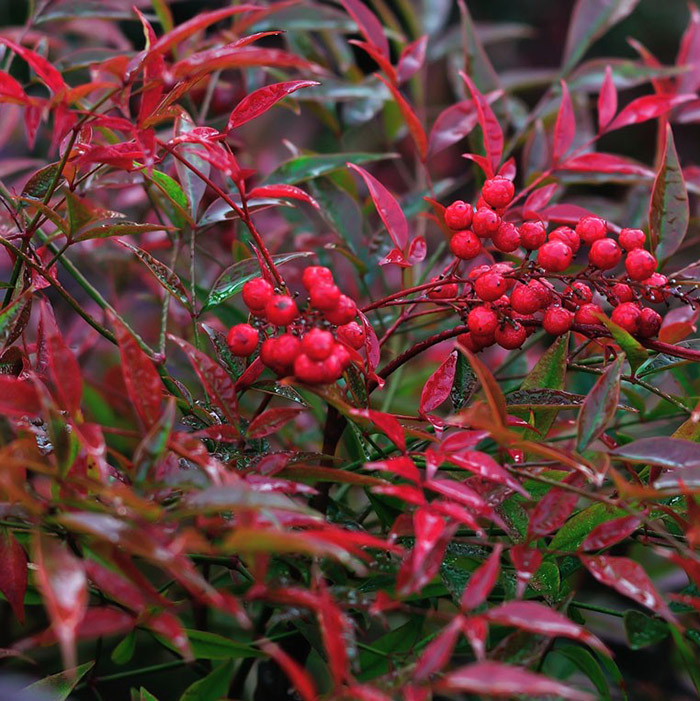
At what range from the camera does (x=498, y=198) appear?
52 centimetres

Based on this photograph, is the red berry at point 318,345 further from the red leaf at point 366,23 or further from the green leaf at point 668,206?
the red leaf at point 366,23

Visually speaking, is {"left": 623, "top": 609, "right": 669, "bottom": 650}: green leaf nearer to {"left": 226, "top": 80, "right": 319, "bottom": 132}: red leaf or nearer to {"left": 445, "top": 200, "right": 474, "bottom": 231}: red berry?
{"left": 445, "top": 200, "right": 474, "bottom": 231}: red berry

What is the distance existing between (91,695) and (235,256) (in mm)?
394

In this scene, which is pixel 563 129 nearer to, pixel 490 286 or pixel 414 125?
pixel 414 125

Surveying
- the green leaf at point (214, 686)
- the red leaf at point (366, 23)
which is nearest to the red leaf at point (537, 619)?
the green leaf at point (214, 686)

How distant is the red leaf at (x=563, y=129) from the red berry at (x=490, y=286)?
23 centimetres

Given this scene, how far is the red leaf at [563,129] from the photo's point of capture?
0.65 metres

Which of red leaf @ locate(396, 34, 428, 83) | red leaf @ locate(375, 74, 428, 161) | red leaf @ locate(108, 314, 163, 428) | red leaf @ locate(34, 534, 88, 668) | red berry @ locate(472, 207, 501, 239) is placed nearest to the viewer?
red leaf @ locate(34, 534, 88, 668)

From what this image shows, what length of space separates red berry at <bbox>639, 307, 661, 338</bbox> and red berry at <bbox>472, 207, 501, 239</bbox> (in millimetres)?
102

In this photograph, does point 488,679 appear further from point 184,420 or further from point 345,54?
point 345,54

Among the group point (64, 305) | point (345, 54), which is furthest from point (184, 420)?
point (64, 305)

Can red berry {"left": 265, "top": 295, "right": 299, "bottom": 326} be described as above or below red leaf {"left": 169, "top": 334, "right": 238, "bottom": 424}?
above

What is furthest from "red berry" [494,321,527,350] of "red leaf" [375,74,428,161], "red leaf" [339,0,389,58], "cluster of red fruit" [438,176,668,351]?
"red leaf" [339,0,389,58]

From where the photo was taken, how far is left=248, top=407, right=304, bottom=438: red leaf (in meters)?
0.46
